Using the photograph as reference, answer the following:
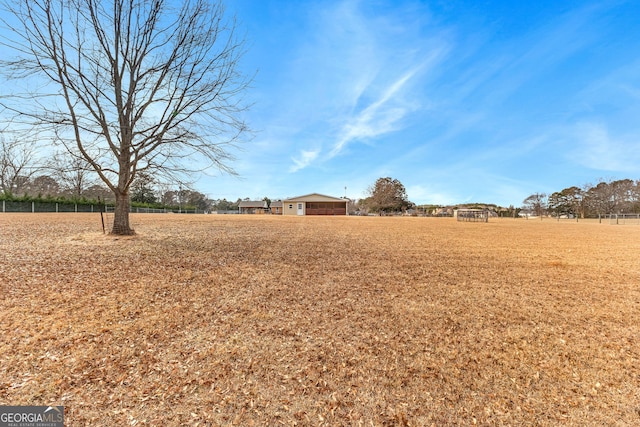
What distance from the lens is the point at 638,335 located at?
3330 mm

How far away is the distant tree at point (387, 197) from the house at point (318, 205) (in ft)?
37.9

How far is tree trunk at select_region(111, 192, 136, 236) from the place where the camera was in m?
8.57

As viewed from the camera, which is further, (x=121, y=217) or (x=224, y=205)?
(x=224, y=205)

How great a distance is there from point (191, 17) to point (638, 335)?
1218 cm

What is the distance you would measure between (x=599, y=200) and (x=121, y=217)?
68.0 metres

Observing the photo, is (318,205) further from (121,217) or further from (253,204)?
(121,217)

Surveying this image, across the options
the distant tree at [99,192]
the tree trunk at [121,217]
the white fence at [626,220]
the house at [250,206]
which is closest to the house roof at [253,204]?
the house at [250,206]

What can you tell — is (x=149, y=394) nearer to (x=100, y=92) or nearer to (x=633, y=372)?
(x=633, y=372)

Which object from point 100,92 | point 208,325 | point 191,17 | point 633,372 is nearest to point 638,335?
point 633,372

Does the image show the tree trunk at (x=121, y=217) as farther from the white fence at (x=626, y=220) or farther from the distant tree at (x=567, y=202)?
the distant tree at (x=567, y=202)

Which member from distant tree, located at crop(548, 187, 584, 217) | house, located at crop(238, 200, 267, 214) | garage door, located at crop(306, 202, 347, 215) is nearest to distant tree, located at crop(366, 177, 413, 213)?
garage door, located at crop(306, 202, 347, 215)

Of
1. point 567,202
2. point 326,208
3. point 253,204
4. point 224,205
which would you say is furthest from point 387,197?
point 224,205

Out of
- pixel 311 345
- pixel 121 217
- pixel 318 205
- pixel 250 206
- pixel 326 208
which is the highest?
pixel 250 206

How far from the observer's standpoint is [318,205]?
1661 inches
